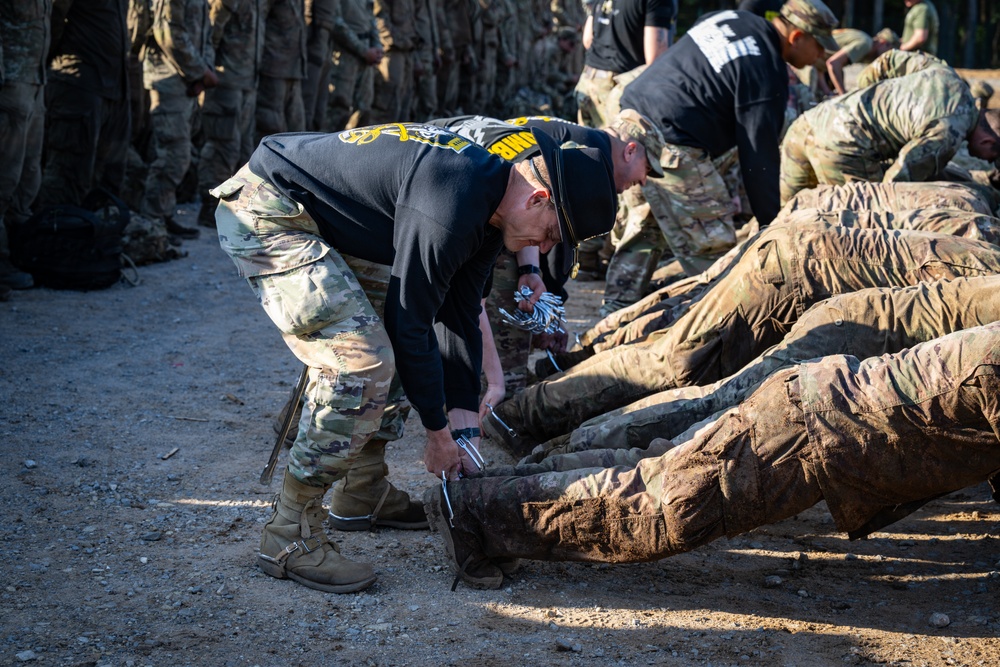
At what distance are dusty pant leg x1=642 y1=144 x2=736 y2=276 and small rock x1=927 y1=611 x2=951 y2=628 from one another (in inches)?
109

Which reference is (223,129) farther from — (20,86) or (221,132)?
(20,86)

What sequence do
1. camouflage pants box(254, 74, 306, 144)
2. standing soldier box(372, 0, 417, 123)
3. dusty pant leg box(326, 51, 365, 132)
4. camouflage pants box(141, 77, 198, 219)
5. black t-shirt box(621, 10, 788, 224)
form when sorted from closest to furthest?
1. black t-shirt box(621, 10, 788, 224)
2. camouflage pants box(141, 77, 198, 219)
3. camouflage pants box(254, 74, 306, 144)
4. dusty pant leg box(326, 51, 365, 132)
5. standing soldier box(372, 0, 417, 123)

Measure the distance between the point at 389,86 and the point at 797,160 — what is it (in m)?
6.35

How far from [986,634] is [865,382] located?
2.77 ft

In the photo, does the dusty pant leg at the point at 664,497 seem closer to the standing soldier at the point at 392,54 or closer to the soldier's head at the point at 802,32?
the soldier's head at the point at 802,32

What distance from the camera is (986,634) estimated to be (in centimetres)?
284

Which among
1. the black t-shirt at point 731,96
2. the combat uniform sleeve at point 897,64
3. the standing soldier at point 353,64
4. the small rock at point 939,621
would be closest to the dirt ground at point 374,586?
the small rock at point 939,621

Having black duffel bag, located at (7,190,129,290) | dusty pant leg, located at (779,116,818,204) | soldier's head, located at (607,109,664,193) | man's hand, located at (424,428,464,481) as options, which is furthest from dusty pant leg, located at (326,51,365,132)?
man's hand, located at (424,428,464,481)

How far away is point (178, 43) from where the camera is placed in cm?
743

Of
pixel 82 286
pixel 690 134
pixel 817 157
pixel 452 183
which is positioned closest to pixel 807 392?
pixel 452 183

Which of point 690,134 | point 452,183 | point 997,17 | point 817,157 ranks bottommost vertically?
point 997,17

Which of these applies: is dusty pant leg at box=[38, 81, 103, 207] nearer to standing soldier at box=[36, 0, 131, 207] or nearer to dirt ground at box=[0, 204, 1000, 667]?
standing soldier at box=[36, 0, 131, 207]

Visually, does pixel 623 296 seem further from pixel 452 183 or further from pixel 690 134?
pixel 452 183

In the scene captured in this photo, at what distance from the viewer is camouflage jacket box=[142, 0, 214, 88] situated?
292 inches
